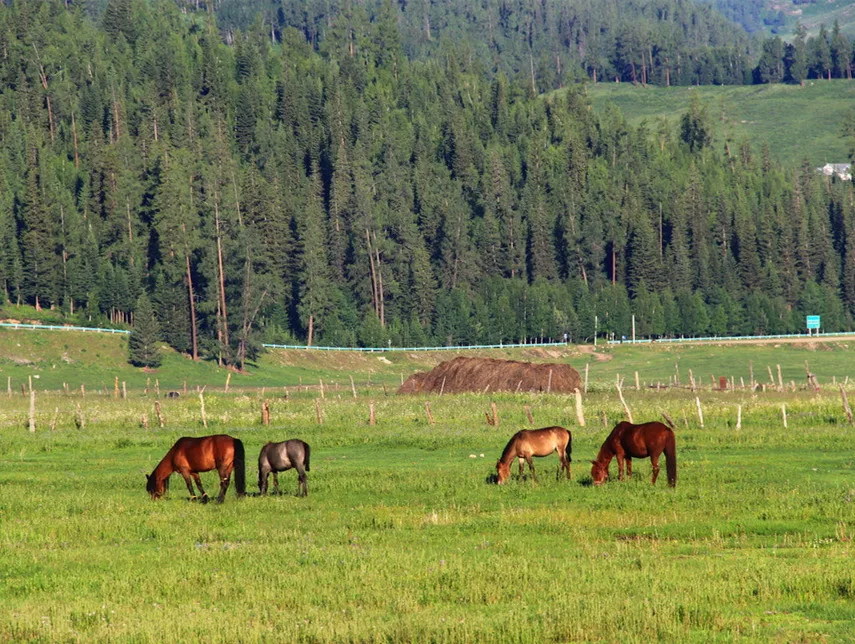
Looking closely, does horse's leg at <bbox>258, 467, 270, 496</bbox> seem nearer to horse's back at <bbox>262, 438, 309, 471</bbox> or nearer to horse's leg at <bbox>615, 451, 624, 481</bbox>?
horse's back at <bbox>262, 438, 309, 471</bbox>

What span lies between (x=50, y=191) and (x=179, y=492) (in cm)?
13311

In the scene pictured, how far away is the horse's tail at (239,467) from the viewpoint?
103 feet

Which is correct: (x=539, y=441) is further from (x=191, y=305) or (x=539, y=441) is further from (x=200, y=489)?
(x=191, y=305)

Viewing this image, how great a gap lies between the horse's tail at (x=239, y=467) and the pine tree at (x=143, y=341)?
3593 inches

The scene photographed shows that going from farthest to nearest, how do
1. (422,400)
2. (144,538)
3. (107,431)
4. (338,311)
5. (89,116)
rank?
(89,116) → (338,311) → (422,400) → (107,431) → (144,538)

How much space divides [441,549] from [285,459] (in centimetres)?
856

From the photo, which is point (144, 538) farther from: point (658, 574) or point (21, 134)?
point (21, 134)

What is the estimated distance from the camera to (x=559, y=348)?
159m

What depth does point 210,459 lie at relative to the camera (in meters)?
31.8


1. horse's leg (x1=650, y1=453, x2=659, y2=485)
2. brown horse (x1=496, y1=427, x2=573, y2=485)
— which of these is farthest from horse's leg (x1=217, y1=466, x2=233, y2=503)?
horse's leg (x1=650, y1=453, x2=659, y2=485)

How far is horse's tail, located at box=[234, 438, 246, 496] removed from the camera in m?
31.4

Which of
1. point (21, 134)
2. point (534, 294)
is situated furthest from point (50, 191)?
Answer: point (534, 294)

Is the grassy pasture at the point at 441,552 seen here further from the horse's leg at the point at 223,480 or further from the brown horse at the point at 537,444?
the horse's leg at the point at 223,480

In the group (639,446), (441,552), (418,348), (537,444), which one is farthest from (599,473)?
(418,348)
